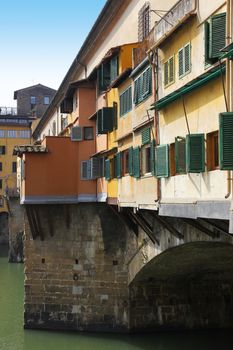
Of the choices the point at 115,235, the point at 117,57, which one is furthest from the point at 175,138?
the point at 115,235

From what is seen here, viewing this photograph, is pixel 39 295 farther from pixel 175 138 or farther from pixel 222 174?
pixel 222 174

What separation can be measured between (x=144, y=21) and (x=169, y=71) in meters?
5.33

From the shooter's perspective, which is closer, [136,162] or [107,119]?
[136,162]

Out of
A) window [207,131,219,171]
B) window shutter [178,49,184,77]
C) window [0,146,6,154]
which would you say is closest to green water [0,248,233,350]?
window [207,131,219,171]

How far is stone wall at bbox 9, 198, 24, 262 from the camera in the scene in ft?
143

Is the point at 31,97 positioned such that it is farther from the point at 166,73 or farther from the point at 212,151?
the point at 212,151

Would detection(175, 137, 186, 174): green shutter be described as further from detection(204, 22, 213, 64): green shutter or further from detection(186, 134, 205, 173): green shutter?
detection(204, 22, 213, 64): green shutter

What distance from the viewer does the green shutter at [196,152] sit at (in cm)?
964

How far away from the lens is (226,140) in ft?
26.5

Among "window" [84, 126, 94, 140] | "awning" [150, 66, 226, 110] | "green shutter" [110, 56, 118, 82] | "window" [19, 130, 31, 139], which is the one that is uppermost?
"window" [19, 130, 31, 139]

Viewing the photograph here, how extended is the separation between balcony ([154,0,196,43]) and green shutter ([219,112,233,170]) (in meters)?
2.97

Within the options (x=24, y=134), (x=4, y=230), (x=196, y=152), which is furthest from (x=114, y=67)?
(x=24, y=134)

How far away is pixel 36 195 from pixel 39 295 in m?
4.05

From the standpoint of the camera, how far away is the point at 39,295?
68.4ft
